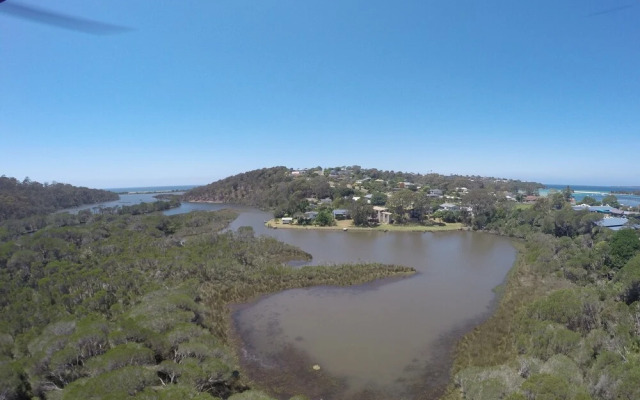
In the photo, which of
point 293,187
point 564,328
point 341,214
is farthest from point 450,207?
point 564,328

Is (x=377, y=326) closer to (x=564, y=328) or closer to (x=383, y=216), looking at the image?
(x=564, y=328)

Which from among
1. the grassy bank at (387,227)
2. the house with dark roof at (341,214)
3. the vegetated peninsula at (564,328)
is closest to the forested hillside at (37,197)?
the grassy bank at (387,227)

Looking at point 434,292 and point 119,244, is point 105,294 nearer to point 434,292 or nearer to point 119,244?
point 119,244

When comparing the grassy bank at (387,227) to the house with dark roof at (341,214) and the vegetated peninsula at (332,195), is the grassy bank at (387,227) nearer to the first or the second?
the vegetated peninsula at (332,195)

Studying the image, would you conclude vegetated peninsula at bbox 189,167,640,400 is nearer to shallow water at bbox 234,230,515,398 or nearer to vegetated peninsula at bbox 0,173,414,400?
shallow water at bbox 234,230,515,398

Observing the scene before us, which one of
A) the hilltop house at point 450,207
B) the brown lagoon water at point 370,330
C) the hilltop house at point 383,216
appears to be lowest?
the brown lagoon water at point 370,330

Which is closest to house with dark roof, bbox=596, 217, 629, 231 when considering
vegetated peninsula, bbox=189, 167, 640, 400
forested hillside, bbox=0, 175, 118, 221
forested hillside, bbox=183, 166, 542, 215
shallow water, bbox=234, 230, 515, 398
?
vegetated peninsula, bbox=189, 167, 640, 400

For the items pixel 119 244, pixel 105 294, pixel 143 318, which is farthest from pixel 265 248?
pixel 143 318
